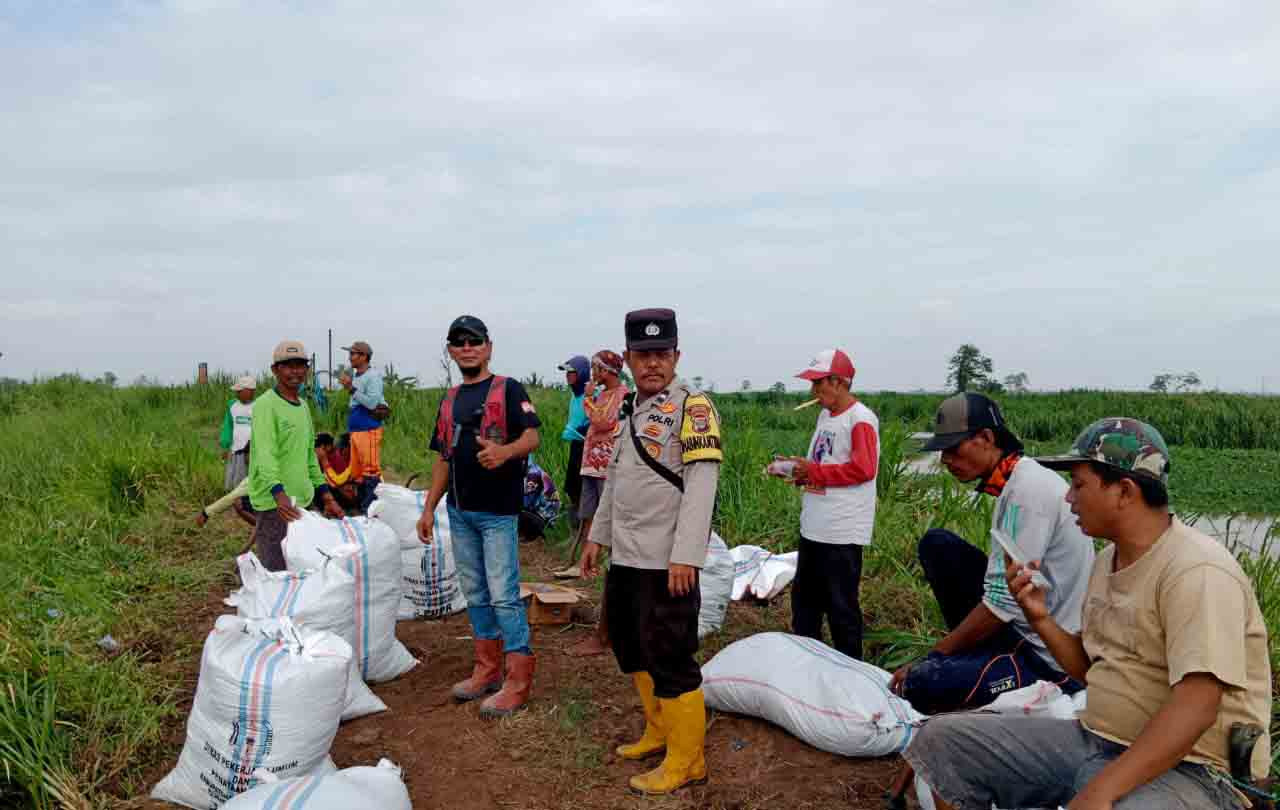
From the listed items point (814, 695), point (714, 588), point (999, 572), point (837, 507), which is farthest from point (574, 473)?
point (999, 572)

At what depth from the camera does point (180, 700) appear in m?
3.54

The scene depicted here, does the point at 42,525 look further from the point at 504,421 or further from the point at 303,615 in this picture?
the point at 504,421

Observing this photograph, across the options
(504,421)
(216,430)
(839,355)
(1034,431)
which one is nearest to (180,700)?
(504,421)

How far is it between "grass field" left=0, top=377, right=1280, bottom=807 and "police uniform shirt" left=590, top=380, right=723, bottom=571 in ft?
5.35

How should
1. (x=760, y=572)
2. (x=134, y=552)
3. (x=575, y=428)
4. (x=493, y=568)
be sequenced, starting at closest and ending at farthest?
(x=493, y=568) < (x=760, y=572) < (x=134, y=552) < (x=575, y=428)

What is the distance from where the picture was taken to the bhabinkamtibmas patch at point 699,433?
284cm

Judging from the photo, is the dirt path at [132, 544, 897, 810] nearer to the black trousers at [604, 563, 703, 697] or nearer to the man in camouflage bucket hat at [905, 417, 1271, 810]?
the black trousers at [604, 563, 703, 697]

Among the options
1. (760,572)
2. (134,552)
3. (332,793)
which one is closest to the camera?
(332,793)

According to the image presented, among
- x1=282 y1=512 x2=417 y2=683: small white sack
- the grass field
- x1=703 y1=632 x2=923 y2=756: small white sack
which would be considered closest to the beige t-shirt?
x1=703 y1=632 x2=923 y2=756: small white sack

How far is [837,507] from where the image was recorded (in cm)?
367

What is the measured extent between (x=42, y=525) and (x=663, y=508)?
15.9 feet

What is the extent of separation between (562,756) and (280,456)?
73.8 inches

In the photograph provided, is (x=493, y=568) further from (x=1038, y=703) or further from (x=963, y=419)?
(x=1038, y=703)

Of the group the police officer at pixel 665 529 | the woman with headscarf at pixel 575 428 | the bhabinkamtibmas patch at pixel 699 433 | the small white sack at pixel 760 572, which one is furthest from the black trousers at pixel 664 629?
the woman with headscarf at pixel 575 428
